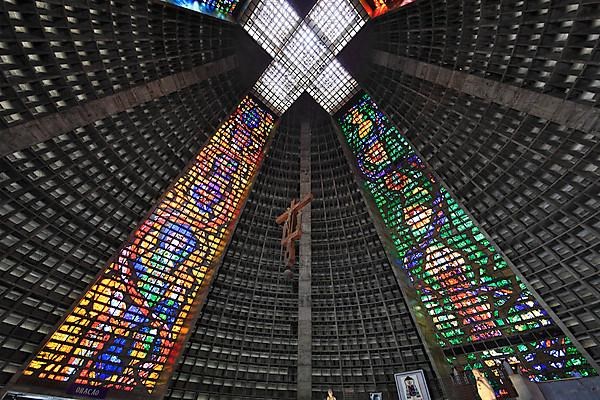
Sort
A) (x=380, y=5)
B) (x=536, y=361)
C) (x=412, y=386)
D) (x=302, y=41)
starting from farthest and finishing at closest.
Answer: (x=302, y=41) → (x=380, y=5) → (x=412, y=386) → (x=536, y=361)

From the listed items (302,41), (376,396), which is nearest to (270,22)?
(302,41)

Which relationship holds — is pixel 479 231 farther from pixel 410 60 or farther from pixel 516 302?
pixel 410 60

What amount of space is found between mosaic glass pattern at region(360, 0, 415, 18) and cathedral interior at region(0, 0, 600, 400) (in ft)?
0.96

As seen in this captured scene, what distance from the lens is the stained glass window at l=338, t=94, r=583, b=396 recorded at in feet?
71.3

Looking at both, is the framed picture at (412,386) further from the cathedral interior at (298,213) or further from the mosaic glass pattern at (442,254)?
the mosaic glass pattern at (442,254)

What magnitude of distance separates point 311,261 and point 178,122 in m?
19.3

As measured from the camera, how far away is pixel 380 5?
103ft

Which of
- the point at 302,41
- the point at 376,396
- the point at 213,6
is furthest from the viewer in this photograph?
the point at 302,41

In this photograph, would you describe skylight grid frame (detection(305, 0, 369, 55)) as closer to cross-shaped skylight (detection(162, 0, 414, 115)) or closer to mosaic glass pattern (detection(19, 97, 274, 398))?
cross-shaped skylight (detection(162, 0, 414, 115))

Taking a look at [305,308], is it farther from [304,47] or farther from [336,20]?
[336,20]

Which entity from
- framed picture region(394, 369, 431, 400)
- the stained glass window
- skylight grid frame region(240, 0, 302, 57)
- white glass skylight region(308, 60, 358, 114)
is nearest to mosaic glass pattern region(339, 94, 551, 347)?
the stained glass window

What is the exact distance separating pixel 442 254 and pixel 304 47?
30.6m

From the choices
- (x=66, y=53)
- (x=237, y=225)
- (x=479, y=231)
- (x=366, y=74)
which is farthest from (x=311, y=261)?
(x=66, y=53)

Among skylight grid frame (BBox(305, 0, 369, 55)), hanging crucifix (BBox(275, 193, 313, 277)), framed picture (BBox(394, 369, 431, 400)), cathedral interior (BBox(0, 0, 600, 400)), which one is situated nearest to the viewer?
hanging crucifix (BBox(275, 193, 313, 277))
